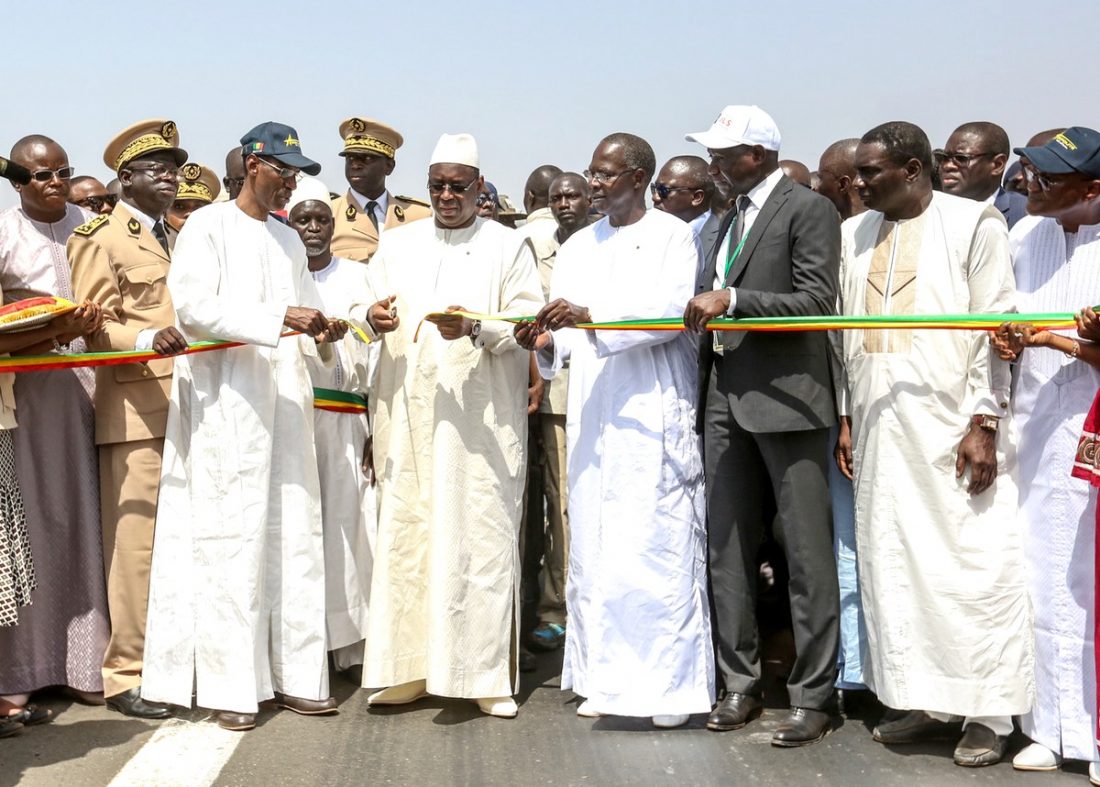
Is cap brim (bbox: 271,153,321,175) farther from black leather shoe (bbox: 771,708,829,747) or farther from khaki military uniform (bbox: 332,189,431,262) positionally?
black leather shoe (bbox: 771,708,829,747)

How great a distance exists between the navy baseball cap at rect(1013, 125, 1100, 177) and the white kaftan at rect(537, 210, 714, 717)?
1.60 m

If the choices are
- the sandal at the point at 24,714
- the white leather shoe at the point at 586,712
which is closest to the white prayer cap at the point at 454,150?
the white leather shoe at the point at 586,712

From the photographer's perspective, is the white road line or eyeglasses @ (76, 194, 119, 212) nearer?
the white road line

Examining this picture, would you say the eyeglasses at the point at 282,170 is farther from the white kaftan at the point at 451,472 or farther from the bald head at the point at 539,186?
the bald head at the point at 539,186

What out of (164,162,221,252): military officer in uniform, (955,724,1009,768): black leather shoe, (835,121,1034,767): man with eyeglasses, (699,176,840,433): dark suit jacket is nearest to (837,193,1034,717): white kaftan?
(835,121,1034,767): man with eyeglasses

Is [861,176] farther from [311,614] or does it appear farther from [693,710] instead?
[311,614]

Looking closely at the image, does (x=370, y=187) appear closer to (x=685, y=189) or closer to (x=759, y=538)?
(x=685, y=189)

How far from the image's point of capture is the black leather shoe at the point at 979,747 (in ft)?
16.3

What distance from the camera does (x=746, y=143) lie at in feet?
18.2

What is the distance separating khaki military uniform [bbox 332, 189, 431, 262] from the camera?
785 centimetres

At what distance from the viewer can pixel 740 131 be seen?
18.2ft

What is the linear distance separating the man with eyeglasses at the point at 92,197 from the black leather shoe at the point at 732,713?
6.12 metres

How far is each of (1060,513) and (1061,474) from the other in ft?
0.53

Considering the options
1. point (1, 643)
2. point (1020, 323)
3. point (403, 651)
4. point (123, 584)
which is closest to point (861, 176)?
point (1020, 323)
